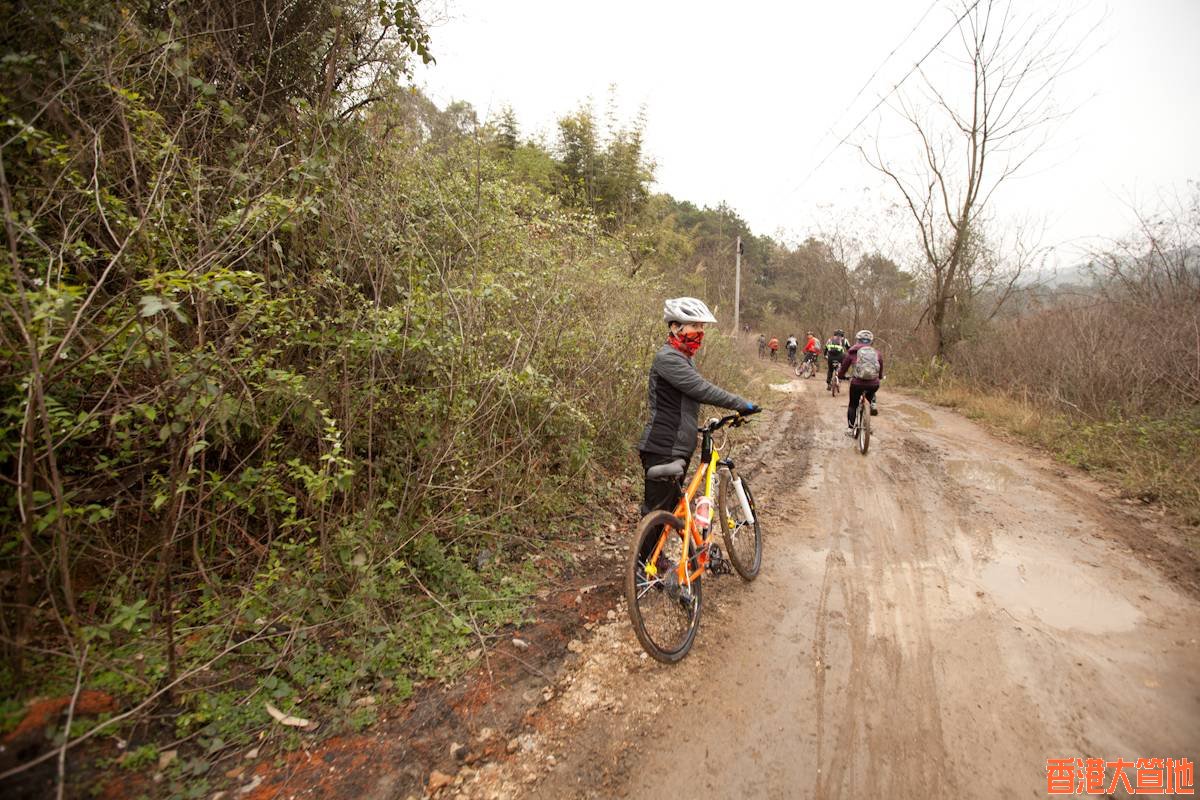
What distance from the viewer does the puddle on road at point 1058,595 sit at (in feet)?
10.8

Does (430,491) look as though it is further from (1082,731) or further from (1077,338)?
(1077,338)

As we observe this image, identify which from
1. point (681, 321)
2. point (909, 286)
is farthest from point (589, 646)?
point (909, 286)

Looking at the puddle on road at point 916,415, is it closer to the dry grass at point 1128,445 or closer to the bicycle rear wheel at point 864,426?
the dry grass at point 1128,445

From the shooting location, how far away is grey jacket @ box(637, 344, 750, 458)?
3.12m


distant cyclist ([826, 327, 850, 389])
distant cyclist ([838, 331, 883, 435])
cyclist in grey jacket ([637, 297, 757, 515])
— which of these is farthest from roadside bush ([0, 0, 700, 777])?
distant cyclist ([826, 327, 850, 389])

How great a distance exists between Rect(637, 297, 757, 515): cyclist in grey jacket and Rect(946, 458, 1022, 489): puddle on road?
4.75 meters

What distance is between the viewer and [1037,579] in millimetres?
3814

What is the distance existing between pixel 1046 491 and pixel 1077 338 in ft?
19.4

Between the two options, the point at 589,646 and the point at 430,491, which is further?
the point at 430,491

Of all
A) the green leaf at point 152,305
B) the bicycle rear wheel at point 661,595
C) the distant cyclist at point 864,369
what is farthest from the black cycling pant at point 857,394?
the green leaf at point 152,305

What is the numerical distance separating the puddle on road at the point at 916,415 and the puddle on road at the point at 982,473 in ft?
8.51

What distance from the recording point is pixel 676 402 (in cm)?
326

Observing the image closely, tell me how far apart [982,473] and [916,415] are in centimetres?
455

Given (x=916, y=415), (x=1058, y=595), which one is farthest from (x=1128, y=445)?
(x=1058, y=595)
